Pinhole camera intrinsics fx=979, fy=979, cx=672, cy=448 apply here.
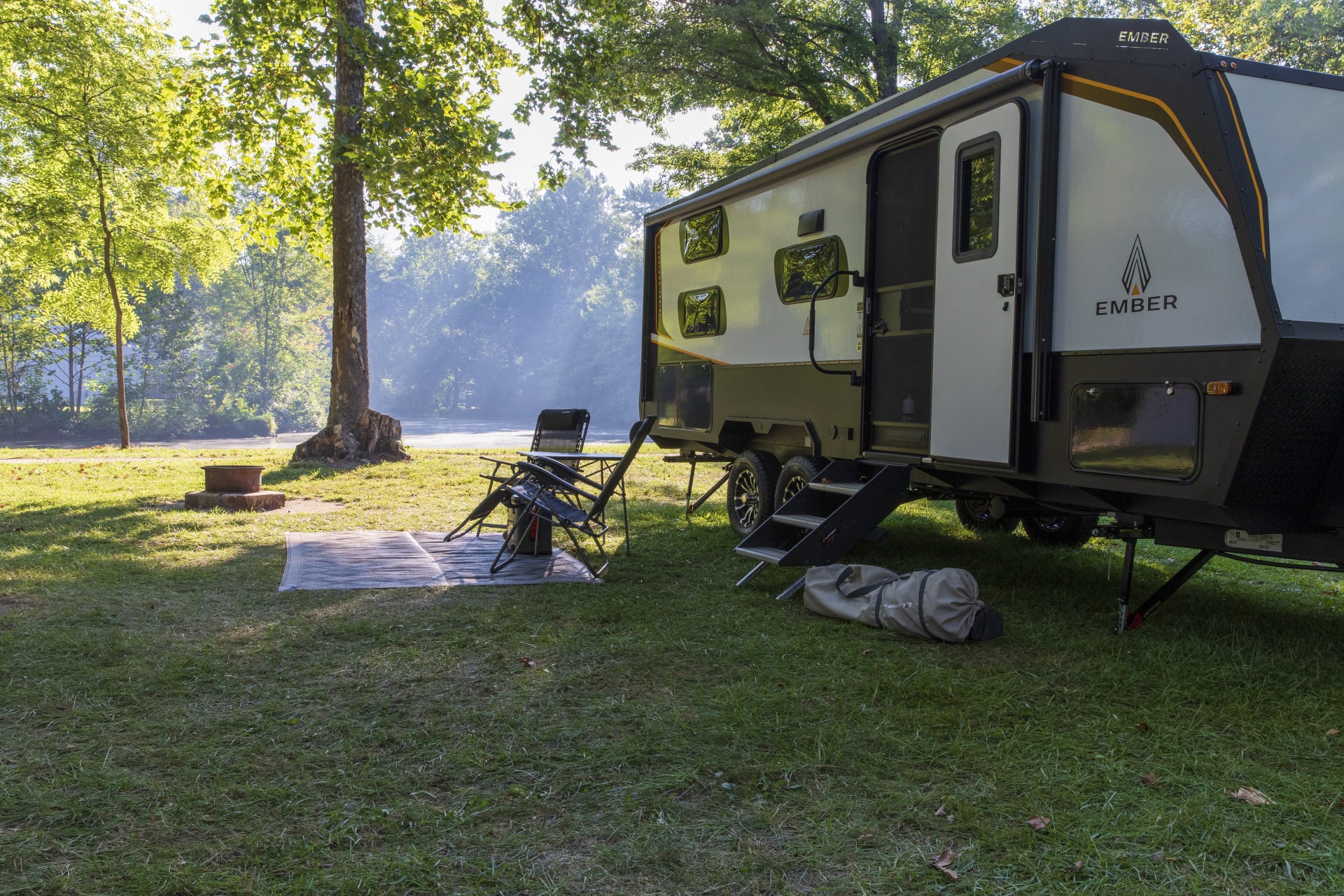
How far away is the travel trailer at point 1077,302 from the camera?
3.97m

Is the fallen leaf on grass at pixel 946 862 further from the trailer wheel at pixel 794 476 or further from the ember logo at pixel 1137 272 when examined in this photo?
the trailer wheel at pixel 794 476

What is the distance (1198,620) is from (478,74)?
14.4 metres

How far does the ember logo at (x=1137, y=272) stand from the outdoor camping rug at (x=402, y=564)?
3.51 m

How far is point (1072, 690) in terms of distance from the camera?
4.07 metres

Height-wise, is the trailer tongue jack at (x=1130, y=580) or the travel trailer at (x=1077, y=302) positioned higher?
the travel trailer at (x=1077, y=302)

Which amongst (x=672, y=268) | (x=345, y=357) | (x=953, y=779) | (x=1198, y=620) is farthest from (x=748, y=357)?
(x=345, y=357)

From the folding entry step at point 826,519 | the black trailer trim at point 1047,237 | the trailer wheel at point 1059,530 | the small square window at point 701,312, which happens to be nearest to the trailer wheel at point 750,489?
the folding entry step at point 826,519

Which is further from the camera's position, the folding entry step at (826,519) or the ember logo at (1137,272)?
the folding entry step at (826,519)

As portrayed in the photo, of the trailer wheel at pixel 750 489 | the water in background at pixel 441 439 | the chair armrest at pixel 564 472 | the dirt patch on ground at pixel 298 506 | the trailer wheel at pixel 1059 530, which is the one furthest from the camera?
the water in background at pixel 441 439

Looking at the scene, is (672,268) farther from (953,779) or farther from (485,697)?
(953,779)

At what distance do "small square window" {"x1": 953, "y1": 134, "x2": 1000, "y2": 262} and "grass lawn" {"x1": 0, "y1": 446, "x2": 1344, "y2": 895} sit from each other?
2026 millimetres

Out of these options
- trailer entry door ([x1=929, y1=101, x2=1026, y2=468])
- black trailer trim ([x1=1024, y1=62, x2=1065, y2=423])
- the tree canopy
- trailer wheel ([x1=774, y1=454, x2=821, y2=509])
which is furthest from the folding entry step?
the tree canopy

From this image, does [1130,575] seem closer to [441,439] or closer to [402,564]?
[402,564]

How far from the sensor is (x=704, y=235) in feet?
27.9
